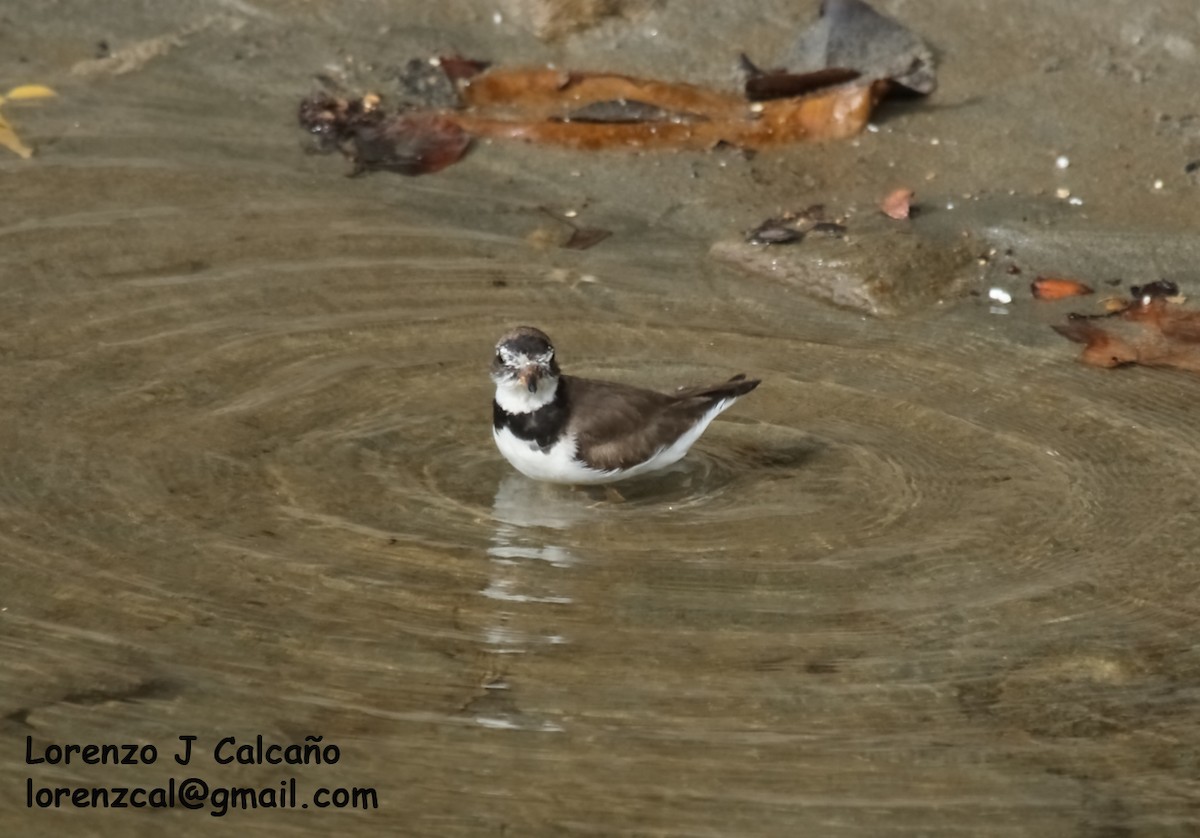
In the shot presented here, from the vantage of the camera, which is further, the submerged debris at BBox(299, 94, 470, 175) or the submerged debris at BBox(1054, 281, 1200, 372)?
the submerged debris at BBox(299, 94, 470, 175)

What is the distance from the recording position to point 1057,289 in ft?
22.0

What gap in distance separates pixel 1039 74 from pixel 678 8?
161cm

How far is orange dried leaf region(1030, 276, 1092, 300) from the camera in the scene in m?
6.69

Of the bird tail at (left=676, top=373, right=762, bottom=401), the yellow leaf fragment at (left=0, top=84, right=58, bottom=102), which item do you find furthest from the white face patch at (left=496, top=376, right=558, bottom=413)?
the yellow leaf fragment at (left=0, top=84, right=58, bottom=102)

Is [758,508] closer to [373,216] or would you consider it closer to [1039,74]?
[373,216]

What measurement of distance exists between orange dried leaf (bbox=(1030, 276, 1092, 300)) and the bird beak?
89.5 inches

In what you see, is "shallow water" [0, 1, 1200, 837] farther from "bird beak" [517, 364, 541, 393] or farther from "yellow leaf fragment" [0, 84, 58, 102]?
"bird beak" [517, 364, 541, 393]

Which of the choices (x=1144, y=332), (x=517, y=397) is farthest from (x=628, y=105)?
(x=517, y=397)

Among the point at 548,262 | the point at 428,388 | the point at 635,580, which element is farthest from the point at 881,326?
the point at 635,580

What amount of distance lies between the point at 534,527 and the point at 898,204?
2676 millimetres

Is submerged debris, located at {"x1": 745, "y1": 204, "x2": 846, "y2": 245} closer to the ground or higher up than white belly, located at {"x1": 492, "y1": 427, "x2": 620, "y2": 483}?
higher up

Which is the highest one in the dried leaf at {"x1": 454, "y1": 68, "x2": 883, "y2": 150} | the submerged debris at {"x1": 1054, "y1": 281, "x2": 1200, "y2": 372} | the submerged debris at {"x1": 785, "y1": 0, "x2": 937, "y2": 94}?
the submerged debris at {"x1": 785, "y1": 0, "x2": 937, "y2": 94}

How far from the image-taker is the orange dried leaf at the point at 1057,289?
6691mm

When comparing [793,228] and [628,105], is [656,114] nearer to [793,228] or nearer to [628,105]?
[628,105]
